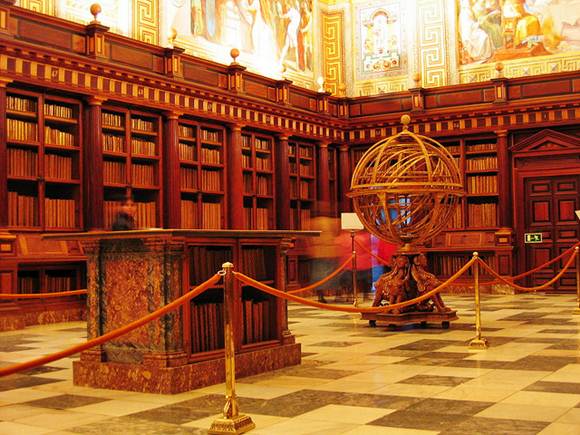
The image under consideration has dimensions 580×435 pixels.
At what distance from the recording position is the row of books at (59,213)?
11414 millimetres

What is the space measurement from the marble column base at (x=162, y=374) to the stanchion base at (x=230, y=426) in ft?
4.47

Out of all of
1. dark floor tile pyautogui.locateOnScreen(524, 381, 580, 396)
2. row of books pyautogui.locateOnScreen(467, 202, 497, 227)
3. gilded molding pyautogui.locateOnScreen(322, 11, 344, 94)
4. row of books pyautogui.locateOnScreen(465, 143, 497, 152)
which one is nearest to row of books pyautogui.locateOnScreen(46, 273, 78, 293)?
dark floor tile pyautogui.locateOnScreen(524, 381, 580, 396)

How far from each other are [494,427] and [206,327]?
2653 mm

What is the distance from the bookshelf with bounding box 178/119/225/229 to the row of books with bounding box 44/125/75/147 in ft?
7.60

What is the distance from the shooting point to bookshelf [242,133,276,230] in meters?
15.5

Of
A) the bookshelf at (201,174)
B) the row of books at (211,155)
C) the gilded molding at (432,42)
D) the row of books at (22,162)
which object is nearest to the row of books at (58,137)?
the row of books at (22,162)

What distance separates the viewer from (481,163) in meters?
16.9

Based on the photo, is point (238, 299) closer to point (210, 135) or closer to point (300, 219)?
point (210, 135)

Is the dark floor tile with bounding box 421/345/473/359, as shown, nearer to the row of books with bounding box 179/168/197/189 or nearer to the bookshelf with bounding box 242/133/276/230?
the row of books with bounding box 179/168/197/189

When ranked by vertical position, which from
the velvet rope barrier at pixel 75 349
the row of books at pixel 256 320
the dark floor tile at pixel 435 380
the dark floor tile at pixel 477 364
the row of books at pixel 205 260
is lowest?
the dark floor tile at pixel 477 364

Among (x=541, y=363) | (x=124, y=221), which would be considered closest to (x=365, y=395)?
(x=541, y=363)

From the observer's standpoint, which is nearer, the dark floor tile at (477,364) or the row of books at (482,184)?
the dark floor tile at (477,364)

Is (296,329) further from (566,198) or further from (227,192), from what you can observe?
(566,198)

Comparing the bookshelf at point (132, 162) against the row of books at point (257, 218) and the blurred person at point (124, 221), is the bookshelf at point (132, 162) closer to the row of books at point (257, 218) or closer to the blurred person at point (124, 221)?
the row of books at point (257, 218)
